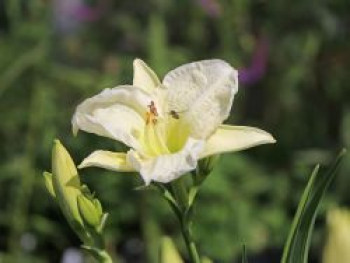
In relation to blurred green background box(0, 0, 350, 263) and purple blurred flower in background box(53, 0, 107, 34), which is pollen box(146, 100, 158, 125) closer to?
blurred green background box(0, 0, 350, 263)

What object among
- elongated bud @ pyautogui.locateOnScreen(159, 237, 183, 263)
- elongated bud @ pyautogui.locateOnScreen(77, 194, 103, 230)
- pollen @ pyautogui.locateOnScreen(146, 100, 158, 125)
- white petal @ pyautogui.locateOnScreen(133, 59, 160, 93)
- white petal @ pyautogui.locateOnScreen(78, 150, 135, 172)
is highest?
white petal @ pyautogui.locateOnScreen(133, 59, 160, 93)

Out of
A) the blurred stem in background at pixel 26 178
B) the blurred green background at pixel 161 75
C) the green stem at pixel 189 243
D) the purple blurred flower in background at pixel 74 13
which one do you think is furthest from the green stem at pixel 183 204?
the purple blurred flower in background at pixel 74 13

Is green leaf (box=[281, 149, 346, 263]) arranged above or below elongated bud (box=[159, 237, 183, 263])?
above

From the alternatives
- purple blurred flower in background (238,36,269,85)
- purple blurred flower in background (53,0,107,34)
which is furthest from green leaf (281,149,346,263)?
purple blurred flower in background (53,0,107,34)

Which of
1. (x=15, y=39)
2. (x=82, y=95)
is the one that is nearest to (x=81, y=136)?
(x=82, y=95)

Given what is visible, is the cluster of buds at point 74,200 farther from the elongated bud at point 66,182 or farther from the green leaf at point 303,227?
the green leaf at point 303,227

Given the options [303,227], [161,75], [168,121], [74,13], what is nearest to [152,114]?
[168,121]

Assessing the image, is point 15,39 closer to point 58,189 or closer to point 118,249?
point 118,249
